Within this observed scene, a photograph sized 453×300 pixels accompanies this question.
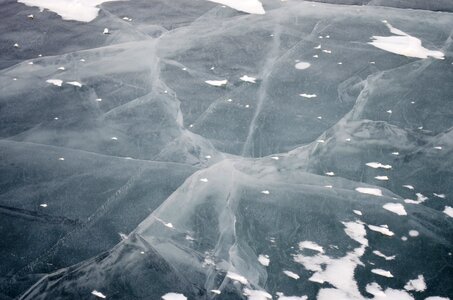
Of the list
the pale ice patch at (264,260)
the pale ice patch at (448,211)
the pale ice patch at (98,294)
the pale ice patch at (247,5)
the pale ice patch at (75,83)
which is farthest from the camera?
the pale ice patch at (247,5)

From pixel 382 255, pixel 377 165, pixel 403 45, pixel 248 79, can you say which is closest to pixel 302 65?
pixel 248 79

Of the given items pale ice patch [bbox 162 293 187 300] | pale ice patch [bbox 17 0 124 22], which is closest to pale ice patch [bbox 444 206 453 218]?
pale ice patch [bbox 162 293 187 300]

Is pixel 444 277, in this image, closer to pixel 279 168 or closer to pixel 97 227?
pixel 279 168

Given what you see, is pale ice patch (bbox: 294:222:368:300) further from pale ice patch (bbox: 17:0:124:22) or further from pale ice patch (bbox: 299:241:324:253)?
pale ice patch (bbox: 17:0:124:22)

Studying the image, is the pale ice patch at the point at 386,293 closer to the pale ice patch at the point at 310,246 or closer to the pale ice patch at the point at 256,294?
the pale ice patch at the point at 310,246

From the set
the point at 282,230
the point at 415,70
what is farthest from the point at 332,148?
the point at 415,70

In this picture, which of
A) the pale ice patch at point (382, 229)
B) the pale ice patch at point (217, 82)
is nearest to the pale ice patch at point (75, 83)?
the pale ice patch at point (217, 82)

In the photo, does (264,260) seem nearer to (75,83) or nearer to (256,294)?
(256,294)
